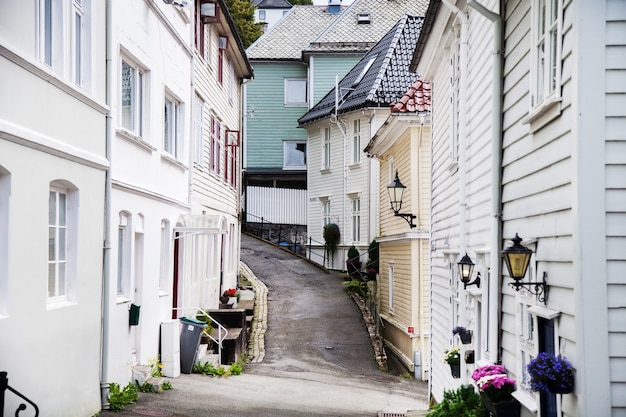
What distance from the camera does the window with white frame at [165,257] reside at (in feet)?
52.7

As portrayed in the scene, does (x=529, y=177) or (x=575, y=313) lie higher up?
(x=529, y=177)

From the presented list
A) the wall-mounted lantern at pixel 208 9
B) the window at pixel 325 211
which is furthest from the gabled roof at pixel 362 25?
the wall-mounted lantern at pixel 208 9

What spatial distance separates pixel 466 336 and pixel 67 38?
6.07 meters

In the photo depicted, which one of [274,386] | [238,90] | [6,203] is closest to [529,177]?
[6,203]

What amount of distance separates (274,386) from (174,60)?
6.52 metres

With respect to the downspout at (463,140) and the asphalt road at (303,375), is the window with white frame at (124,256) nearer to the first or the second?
the asphalt road at (303,375)

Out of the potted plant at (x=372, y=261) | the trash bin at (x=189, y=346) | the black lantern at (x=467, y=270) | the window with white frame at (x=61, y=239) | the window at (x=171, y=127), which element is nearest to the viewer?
the window with white frame at (x=61, y=239)

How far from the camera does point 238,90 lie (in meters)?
28.7

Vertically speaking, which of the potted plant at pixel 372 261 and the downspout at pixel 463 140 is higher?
the downspout at pixel 463 140

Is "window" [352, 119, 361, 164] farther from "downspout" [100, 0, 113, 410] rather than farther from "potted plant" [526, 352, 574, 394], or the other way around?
"potted plant" [526, 352, 574, 394]

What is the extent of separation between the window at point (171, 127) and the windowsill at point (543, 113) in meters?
10.1

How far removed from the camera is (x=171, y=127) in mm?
16922

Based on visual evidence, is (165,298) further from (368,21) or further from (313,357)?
(368,21)

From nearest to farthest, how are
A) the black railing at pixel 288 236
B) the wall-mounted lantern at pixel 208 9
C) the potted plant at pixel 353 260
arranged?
the wall-mounted lantern at pixel 208 9
the potted plant at pixel 353 260
the black railing at pixel 288 236
